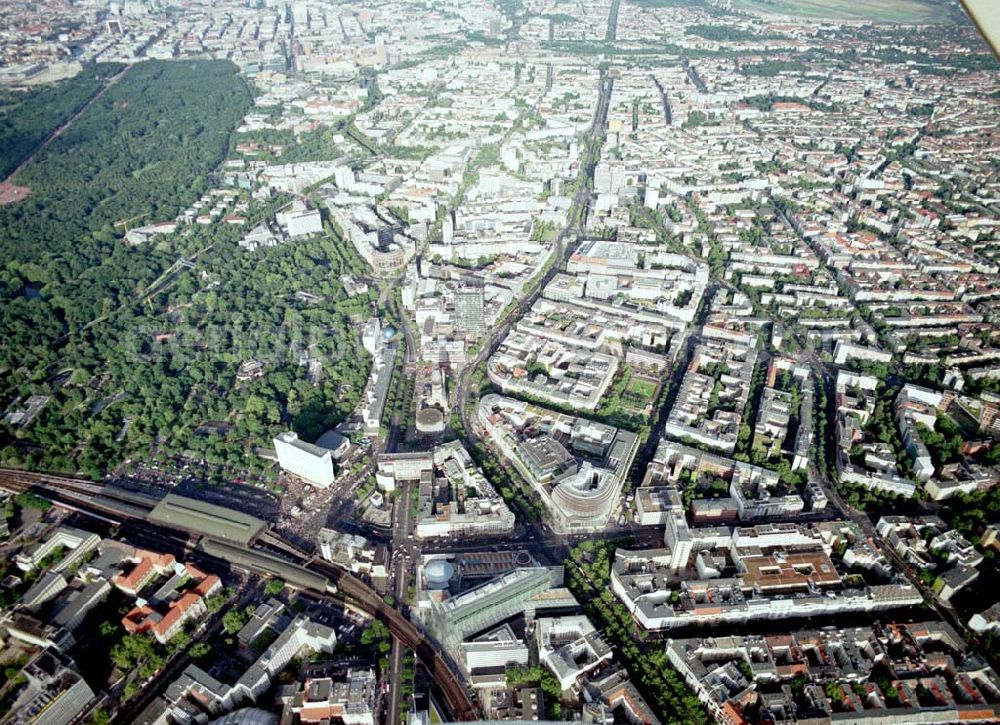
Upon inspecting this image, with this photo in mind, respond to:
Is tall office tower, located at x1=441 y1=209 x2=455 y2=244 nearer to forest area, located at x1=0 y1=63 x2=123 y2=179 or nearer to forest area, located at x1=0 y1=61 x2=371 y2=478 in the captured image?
forest area, located at x1=0 y1=61 x2=371 y2=478

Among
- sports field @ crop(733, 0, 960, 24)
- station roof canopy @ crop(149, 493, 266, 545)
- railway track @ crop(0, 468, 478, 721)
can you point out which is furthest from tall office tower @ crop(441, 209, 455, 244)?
sports field @ crop(733, 0, 960, 24)

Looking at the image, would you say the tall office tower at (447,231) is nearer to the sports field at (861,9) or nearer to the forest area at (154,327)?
the forest area at (154,327)

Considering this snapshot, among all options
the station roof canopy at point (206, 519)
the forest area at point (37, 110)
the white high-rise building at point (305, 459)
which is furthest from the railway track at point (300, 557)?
the forest area at point (37, 110)

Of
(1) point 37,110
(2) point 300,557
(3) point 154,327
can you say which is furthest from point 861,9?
(2) point 300,557

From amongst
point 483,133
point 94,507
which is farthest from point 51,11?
point 94,507

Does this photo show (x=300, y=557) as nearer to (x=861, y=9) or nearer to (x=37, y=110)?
(x=37, y=110)

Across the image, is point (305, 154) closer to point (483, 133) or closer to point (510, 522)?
point (483, 133)
